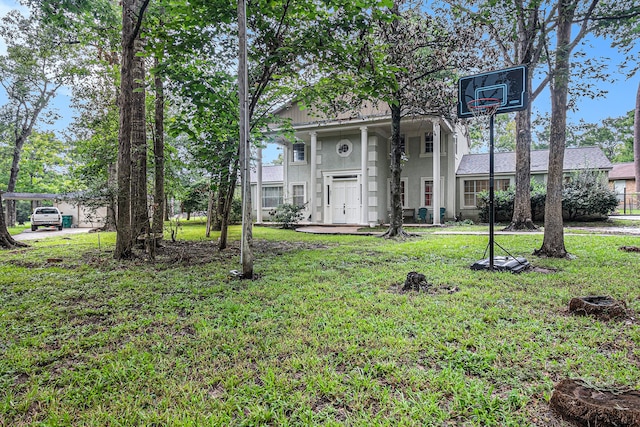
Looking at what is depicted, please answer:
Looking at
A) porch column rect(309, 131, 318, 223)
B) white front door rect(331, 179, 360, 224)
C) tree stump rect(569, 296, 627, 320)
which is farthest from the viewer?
white front door rect(331, 179, 360, 224)

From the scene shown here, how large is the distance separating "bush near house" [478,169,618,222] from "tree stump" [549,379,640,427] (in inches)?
557

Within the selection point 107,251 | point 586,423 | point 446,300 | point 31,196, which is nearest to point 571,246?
point 446,300

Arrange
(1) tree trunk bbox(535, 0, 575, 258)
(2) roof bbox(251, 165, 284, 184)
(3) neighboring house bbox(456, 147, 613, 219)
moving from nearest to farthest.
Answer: (1) tree trunk bbox(535, 0, 575, 258) → (3) neighboring house bbox(456, 147, 613, 219) → (2) roof bbox(251, 165, 284, 184)

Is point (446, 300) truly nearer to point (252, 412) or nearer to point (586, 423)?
point (586, 423)

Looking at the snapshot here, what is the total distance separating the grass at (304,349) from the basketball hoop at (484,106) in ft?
8.88

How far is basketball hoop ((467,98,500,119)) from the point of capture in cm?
539

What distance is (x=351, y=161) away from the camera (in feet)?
52.1

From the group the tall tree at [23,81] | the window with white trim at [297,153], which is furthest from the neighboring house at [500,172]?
the tall tree at [23,81]

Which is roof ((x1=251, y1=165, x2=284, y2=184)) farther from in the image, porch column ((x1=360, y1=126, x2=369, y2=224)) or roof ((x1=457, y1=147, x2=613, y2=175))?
roof ((x1=457, y1=147, x2=613, y2=175))

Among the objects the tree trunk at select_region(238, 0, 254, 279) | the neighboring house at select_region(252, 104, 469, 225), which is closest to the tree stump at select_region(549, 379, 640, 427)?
the tree trunk at select_region(238, 0, 254, 279)

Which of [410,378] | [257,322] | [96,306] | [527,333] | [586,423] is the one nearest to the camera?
[586,423]

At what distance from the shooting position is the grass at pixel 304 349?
188 cm

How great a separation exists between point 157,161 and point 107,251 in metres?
2.48

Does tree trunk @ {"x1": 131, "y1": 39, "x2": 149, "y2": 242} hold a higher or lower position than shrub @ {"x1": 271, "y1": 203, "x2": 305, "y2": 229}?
higher
